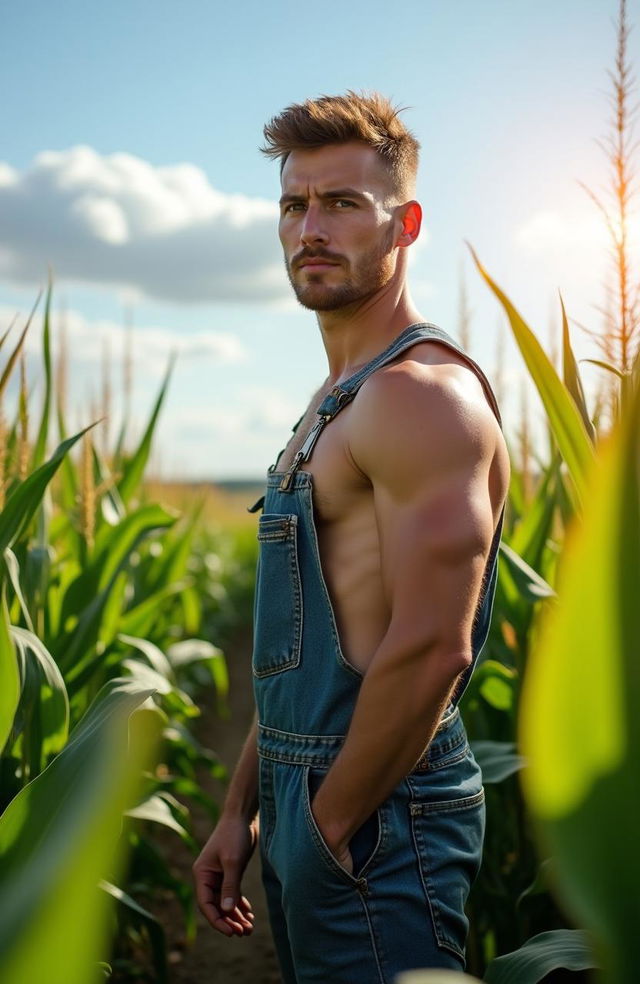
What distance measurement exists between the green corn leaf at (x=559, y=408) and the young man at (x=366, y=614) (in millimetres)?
154

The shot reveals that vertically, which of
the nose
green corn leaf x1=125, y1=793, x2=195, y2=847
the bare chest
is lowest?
green corn leaf x1=125, y1=793, x2=195, y2=847

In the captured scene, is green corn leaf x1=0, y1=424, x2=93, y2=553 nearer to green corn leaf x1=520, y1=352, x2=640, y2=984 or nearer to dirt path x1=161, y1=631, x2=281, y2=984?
green corn leaf x1=520, y1=352, x2=640, y2=984

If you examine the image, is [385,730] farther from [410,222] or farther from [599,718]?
[410,222]

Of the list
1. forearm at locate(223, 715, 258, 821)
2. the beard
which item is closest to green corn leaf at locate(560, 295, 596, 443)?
the beard

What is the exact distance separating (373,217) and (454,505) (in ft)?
2.60

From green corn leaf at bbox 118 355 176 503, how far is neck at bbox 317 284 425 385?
4.46 feet

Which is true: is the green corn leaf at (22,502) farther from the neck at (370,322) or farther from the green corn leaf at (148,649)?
the green corn leaf at (148,649)

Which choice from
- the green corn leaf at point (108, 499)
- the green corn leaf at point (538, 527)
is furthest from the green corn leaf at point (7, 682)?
the green corn leaf at point (108, 499)

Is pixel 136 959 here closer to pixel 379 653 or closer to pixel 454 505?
pixel 379 653

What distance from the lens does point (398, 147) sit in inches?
79.4

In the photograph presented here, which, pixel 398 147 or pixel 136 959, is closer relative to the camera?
pixel 398 147

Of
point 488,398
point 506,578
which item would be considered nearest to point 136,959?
point 506,578

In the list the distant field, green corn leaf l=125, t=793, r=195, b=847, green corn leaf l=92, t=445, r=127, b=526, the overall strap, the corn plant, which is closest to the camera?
the corn plant

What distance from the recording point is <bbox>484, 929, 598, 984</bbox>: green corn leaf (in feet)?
4.19
